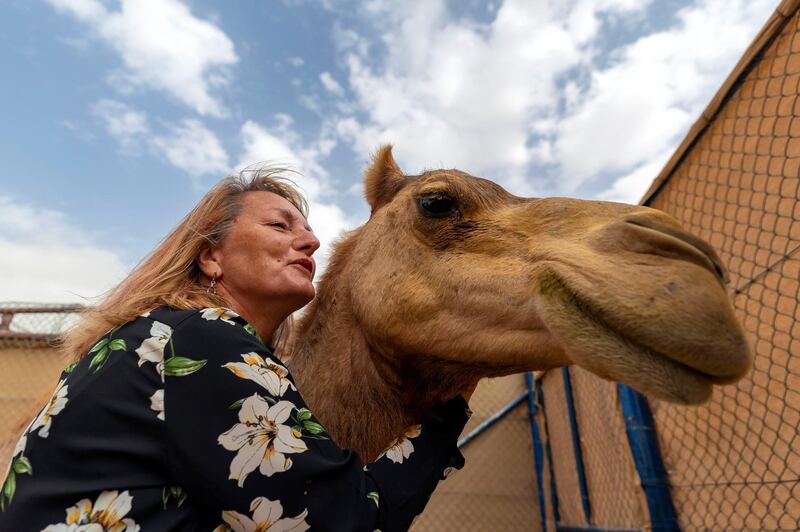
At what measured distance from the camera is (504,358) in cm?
171

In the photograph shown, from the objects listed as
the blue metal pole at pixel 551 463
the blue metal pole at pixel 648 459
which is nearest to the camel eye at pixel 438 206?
the blue metal pole at pixel 648 459

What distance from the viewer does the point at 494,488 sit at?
270 inches

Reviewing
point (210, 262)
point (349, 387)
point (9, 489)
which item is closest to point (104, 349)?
point (9, 489)

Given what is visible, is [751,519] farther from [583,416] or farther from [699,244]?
[699,244]

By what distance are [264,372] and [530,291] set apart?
33.7 inches

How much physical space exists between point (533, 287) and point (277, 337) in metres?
1.67

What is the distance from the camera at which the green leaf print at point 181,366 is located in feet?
4.10

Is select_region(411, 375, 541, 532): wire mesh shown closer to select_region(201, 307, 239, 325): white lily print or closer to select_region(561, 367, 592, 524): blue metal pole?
select_region(561, 367, 592, 524): blue metal pole

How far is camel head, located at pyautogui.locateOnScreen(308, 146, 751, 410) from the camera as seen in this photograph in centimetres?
129

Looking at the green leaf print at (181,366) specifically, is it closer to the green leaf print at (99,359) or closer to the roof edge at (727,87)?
the green leaf print at (99,359)

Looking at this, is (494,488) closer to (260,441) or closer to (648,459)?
(648,459)

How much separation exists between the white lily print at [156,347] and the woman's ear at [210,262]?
0.64 m

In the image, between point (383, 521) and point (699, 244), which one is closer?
point (383, 521)

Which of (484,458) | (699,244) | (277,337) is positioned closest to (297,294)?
(277,337)
